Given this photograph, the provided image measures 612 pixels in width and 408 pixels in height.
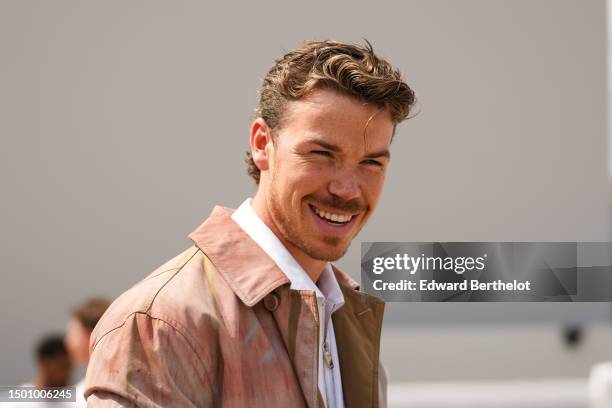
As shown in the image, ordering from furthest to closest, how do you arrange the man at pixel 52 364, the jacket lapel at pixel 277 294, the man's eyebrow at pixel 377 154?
the man at pixel 52 364 < the man's eyebrow at pixel 377 154 < the jacket lapel at pixel 277 294

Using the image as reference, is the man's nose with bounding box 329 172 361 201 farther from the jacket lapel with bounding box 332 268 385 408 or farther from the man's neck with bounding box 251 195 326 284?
the jacket lapel with bounding box 332 268 385 408

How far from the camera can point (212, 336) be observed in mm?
1196

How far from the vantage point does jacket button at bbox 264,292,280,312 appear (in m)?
1.27

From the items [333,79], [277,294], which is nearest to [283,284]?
[277,294]

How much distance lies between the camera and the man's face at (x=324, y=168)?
134cm

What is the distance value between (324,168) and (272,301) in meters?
0.24

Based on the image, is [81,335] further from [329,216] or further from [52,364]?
[329,216]

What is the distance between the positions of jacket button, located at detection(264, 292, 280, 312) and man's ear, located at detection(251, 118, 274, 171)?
252 millimetres

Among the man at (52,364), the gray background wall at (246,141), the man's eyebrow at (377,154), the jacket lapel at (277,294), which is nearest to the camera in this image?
the jacket lapel at (277,294)

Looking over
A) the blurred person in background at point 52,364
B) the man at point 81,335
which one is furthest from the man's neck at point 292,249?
the blurred person in background at point 52,364

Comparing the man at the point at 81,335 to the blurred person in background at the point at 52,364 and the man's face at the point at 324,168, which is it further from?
the man's face at the point at 324,168

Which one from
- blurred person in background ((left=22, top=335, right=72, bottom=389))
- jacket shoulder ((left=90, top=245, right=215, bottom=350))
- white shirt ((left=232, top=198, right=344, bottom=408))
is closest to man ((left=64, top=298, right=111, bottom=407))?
blurred person in background ((left=22, top=335, right=72, bottom=389))

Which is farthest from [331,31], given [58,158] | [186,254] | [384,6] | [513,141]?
[186,254]

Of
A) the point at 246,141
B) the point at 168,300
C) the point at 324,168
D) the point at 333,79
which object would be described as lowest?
the point at 168,300
